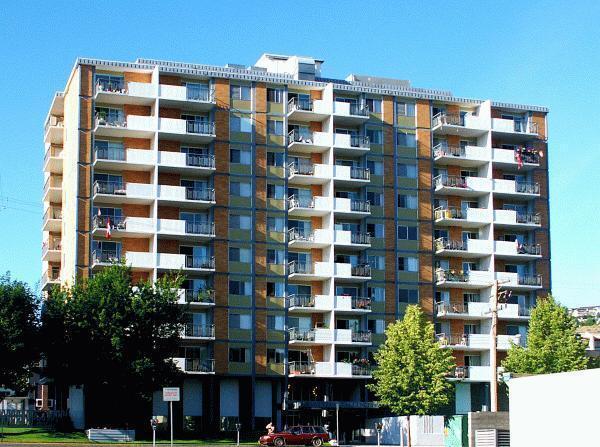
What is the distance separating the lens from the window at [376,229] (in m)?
106

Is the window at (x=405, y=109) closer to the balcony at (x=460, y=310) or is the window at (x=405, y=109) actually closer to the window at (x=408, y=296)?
the window at (x=408, y=296)

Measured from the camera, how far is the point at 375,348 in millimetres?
103688

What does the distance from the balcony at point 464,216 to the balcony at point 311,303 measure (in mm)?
13794

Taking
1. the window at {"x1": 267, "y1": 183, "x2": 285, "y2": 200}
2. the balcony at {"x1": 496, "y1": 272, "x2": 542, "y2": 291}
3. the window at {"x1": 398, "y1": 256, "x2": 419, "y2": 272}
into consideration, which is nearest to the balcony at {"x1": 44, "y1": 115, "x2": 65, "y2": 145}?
the window at {"x1": 267, "y1": 183, "x2": 285, "y2": 200}

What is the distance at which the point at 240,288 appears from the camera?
10062 centimetres

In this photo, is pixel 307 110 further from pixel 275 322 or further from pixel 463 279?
pixel 463 279

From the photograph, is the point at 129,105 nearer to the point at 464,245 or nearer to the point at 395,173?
the point at 395,173

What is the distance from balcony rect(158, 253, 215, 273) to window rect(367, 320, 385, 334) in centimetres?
1576

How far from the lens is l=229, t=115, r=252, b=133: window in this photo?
102312 mm

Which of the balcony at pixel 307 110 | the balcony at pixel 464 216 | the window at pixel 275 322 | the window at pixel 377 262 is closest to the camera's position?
the window at pixel 275 322

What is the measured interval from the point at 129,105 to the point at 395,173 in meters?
25.5

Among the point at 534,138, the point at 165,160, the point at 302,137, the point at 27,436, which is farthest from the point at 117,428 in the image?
the point at 534,138

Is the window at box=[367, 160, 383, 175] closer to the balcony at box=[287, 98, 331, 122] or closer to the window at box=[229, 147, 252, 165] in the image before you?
the balcony at box=[287, 98, 331, 122]

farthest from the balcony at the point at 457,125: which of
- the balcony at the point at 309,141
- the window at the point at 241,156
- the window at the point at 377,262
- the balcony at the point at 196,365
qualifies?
the balcony at the point at 196,365
